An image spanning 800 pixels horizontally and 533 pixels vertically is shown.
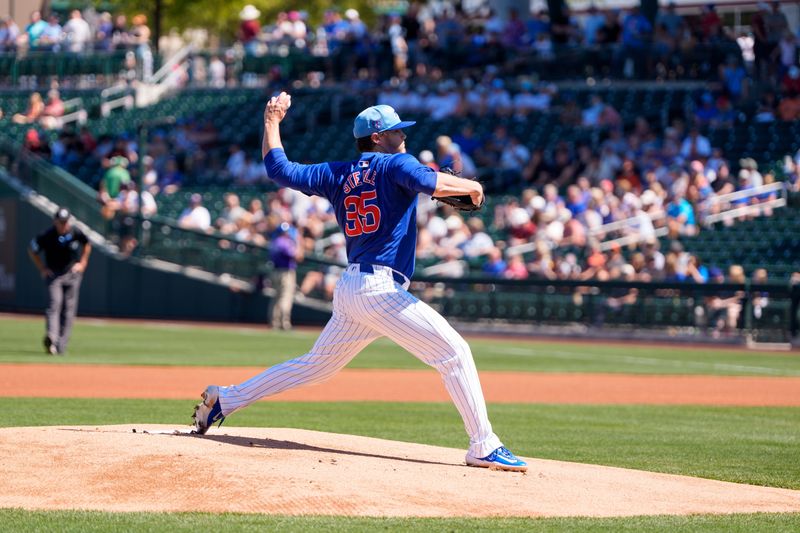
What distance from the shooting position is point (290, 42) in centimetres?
3325

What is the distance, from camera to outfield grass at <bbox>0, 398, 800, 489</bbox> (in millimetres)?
8930

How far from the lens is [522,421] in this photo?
11445 mm

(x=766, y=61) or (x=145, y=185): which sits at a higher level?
(x=766, y=61)

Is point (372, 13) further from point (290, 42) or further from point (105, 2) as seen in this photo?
point (290, 42)

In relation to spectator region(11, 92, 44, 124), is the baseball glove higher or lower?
lower

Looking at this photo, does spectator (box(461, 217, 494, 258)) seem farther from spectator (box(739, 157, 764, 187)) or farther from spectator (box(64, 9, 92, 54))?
spectator (box(64, 9, 92, 54))

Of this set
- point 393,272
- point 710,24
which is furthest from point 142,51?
point 393,272

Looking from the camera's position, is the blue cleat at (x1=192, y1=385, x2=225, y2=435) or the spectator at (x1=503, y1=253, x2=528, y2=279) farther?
the spectator at (x1=503, y1=253, x2=528, y2=279)

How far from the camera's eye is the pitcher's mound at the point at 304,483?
640 centimetres

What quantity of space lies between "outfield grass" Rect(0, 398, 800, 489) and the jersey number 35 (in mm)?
2282

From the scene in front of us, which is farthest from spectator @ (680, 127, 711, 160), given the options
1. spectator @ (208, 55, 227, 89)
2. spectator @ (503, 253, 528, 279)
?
spectator @ (208, 55, 227, 89)

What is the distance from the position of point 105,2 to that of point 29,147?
1255 cm

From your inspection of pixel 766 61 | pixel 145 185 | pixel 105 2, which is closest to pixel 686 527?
pixel 766 61

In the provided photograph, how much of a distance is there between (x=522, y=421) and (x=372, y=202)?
4711mm
